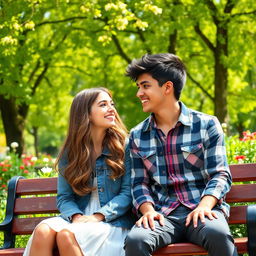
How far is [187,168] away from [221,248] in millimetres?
715

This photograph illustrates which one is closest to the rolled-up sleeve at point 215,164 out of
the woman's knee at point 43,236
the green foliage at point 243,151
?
the woman's knee at point 43,236

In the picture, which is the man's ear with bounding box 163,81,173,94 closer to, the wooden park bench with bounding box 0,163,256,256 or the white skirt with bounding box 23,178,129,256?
the wooden park bench with bounding box 0,163,256,256

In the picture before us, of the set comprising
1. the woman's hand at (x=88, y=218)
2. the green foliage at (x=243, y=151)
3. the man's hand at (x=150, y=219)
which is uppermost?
the green foliage at (x=243, y=151)

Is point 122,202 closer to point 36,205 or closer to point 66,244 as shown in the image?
point 66,244

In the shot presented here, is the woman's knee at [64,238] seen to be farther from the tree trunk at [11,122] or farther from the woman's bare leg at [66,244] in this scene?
the tree trunk at [11,122]

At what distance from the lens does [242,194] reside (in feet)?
13.8

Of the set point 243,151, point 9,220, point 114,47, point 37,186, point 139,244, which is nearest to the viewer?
point 139,244

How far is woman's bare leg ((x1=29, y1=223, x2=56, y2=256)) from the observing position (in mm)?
3721

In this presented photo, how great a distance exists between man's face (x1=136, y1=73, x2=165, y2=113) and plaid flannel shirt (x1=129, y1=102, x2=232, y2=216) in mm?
153

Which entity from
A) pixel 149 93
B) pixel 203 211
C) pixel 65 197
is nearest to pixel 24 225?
pixel 65 197

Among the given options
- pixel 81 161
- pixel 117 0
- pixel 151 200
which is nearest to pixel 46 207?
pixel 81 161

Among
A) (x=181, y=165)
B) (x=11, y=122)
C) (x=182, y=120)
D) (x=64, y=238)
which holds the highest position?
(x=182, y=120)

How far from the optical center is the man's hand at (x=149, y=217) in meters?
3.69

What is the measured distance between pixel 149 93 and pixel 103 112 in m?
0.46
